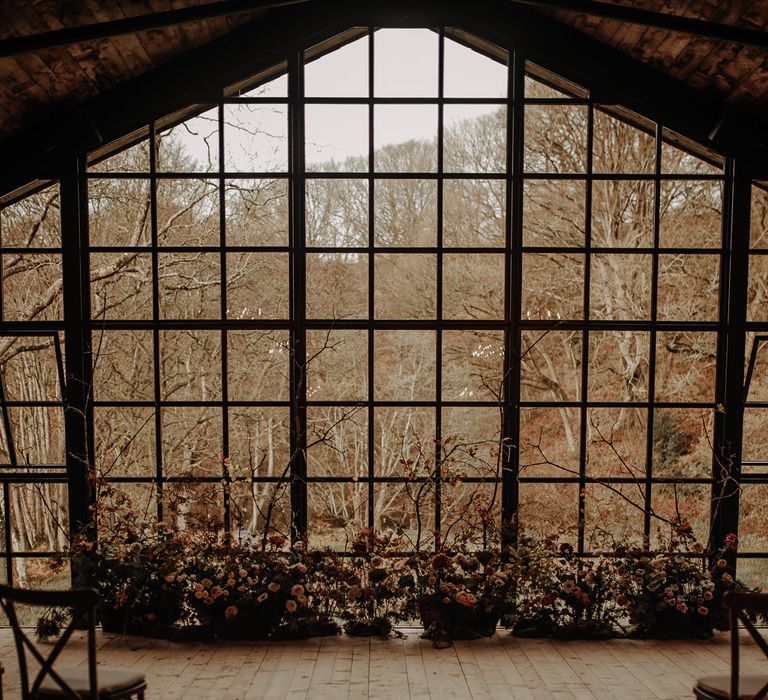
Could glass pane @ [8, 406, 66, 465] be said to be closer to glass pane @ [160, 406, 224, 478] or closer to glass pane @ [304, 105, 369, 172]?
glass pane @ [160, 406, 224, 478]

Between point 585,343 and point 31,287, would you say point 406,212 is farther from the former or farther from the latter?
point 31,287

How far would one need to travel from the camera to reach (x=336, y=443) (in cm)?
555

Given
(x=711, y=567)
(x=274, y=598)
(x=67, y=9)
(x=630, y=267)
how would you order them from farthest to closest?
(x=630, y=267) → (x=711, y=567) → (x=274, y=598) → (x=67, y=9)

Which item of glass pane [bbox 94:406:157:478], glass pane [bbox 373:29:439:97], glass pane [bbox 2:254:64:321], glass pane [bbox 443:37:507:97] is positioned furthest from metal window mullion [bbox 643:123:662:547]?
glass pane [bbox 2:254:64:321]

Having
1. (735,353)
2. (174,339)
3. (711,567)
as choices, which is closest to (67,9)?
(174,339)

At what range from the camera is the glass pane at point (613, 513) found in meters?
5.16

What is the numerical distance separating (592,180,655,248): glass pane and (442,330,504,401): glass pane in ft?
4.30

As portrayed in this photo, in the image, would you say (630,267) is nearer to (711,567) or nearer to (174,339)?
(711,567)

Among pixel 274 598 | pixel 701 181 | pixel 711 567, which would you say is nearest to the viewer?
pixel 274 598

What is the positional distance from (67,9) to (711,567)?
5561 mm

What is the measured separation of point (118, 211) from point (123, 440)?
1739 mm

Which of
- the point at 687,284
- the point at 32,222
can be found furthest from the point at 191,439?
the point at 687,284

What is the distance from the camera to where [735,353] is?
16.5ft

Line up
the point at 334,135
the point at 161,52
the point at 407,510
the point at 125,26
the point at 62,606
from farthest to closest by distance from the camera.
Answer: the point at 407,510 < the point at 334,135 < the point at 161,52 < the point at 125,26 < the point at 62,606
